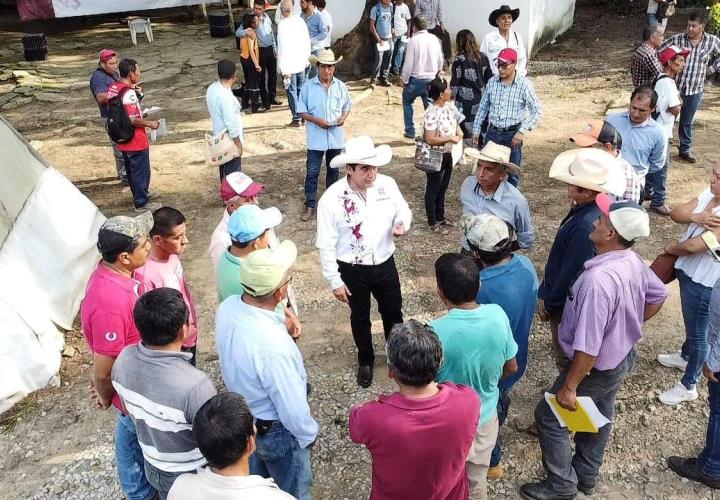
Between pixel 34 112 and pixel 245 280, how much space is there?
1031 cm

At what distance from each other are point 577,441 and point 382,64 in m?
9.02

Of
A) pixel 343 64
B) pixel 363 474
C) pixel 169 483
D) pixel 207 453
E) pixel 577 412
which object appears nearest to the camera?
pixel 207 453

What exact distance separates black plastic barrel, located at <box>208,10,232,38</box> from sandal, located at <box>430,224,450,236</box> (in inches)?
454

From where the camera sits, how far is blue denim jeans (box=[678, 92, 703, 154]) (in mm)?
7742

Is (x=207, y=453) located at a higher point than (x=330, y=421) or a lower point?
higher

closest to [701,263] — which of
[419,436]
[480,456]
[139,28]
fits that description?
[480,456]

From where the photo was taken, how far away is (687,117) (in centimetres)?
784

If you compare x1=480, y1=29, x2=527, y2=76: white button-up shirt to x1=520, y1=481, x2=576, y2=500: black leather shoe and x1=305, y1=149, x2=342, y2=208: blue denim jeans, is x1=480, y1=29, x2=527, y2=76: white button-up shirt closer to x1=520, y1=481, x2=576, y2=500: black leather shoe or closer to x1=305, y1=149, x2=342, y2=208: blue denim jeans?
x1=305, y1=149, x2=342, y2=208: blue denim jeans

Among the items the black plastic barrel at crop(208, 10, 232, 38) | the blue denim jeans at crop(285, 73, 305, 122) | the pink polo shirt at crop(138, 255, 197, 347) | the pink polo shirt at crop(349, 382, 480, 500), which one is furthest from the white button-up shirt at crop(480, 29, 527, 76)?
the black plastic barrel at crop(208, 10, 232, 38)

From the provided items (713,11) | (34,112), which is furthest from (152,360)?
(713,11)

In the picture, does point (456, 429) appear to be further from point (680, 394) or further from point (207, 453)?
point (680, 394)

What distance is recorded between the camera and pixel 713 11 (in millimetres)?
11219

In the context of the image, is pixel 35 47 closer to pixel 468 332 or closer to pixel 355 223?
pixel 355 223

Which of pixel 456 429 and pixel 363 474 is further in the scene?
pixel 363 474
